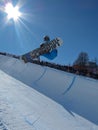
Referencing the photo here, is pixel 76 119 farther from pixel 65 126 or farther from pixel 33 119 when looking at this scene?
pixel 33 119

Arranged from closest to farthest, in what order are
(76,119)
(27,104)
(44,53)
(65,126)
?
(65,126), (76,119), (27,104), (44,53)

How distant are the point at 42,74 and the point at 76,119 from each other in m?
6.64

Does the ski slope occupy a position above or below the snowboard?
below

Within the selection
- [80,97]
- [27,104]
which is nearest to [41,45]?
[80,97]

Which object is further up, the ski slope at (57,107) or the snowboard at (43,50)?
the snowboard at (43,50)

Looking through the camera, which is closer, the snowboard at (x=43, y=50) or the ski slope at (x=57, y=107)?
the ski slope at (x=57, y=107)

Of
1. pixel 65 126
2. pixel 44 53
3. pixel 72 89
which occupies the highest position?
pixel 44 53

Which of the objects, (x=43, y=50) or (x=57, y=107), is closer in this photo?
(x=57, y=107)

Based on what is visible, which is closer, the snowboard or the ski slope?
the ski slope

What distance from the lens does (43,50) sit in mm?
17531

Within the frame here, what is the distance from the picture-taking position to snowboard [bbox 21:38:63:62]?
16.2 m

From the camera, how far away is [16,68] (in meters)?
16.1

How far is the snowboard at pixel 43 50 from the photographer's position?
1625 centimetres

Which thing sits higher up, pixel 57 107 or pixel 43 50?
pixel 43 50
